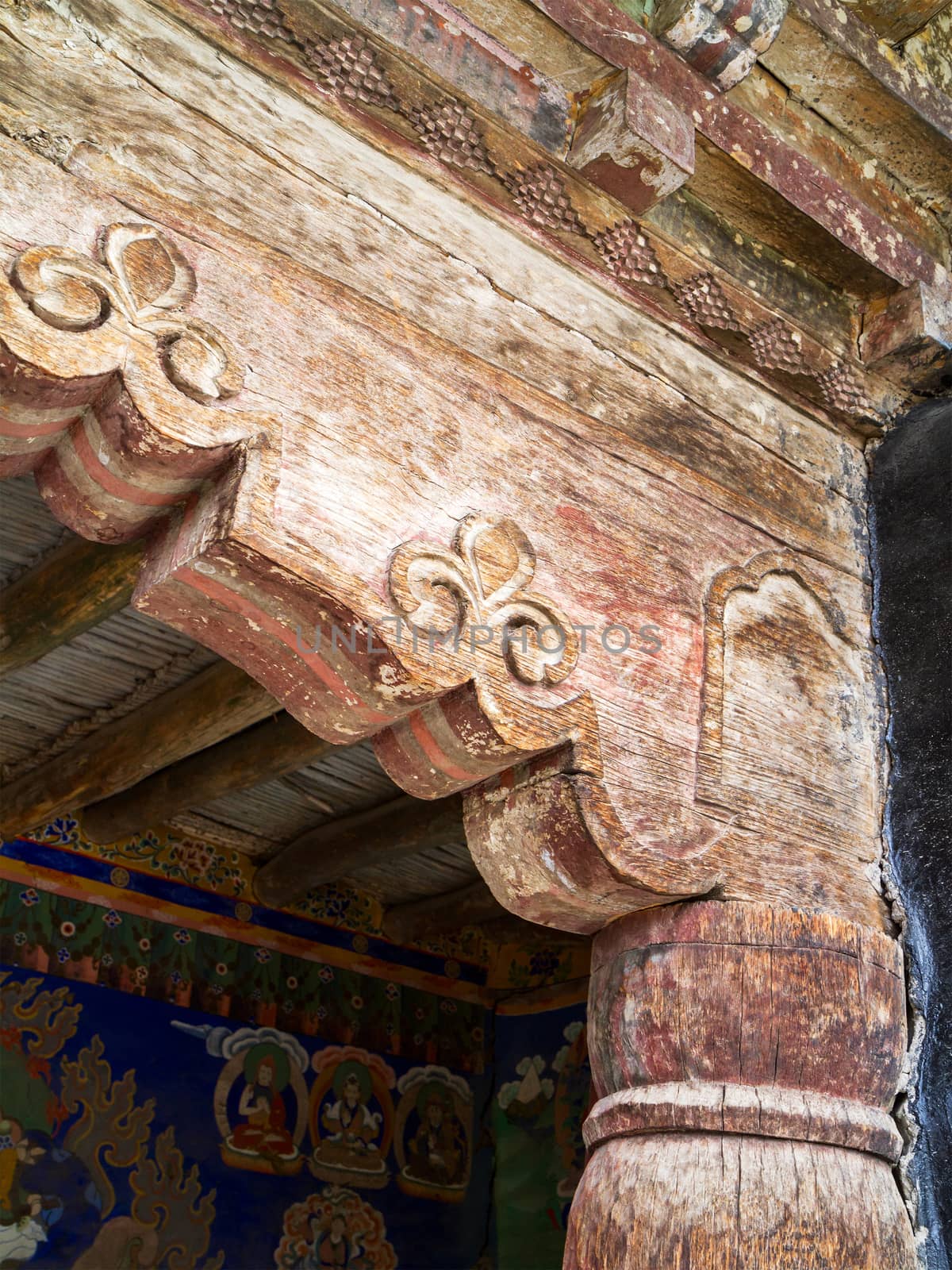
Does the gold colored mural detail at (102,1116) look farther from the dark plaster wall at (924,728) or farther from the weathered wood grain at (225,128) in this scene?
the weathered wood grain at (225,128)

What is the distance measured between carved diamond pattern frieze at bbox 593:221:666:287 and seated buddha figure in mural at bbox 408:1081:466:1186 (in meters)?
2.88

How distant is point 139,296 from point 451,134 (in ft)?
1.94

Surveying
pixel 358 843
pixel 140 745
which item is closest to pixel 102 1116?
pixel 358 843

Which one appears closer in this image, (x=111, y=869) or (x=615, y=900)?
(x=615, y=900)

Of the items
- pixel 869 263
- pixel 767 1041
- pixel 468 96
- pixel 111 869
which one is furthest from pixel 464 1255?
pixel 468 96

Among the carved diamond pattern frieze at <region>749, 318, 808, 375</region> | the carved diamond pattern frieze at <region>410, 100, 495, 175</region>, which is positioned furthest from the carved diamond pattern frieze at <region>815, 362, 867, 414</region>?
the carved diamond pattern frieze at <region>410, 100, 495, 175</region>

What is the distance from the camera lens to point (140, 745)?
2.81 m

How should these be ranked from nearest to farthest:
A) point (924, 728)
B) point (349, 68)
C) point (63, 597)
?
point (349, 68)
point (924, 728)
point (63, 597)

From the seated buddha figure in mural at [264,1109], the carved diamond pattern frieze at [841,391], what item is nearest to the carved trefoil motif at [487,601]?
the carved diamond pattern frieze at [841,391]

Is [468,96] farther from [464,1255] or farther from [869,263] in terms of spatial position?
[464,1255]

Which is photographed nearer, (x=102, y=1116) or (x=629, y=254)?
(x=629, y=254)

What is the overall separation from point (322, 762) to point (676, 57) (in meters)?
1.87

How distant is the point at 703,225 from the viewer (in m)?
1.98

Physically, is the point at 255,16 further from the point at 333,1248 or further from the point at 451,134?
the point at 333,1248
